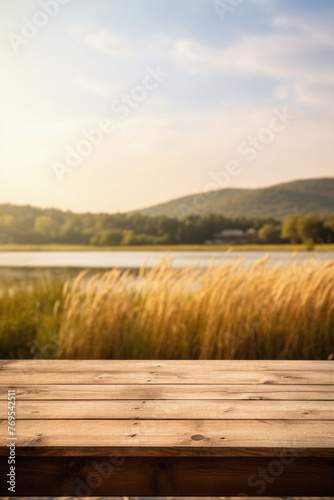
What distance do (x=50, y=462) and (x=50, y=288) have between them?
381cm

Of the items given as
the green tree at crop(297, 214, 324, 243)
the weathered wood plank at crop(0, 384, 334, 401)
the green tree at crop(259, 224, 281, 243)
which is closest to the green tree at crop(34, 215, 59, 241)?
the green tree at crop(259, 224, 281, 243)

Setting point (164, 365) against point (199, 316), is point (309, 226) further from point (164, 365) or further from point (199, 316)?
point (164, 365)

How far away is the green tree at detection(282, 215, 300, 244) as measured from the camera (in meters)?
5.72

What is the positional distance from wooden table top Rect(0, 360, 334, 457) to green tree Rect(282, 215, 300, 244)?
3.89 metres

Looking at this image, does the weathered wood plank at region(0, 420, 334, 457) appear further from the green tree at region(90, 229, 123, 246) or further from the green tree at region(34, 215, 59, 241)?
the green tree at region(34, 215, 59, 241)

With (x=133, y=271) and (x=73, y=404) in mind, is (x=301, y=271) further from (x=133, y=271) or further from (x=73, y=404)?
(x=73, y=404)

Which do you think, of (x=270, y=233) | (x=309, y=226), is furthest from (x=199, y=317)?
(x=309, y=226)

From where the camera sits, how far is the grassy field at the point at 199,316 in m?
3.04

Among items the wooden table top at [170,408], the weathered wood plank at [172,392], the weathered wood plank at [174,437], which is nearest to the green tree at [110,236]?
the wooden table top at [170,408]

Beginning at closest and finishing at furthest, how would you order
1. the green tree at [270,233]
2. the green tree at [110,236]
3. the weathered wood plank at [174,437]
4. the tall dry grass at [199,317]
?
the weathered wood plank at [174,437] < the tall dry grass at [199,317] < the green tree at [270,233] < the green tree at [110,236]

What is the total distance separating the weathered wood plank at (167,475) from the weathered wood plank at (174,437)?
0.14ft

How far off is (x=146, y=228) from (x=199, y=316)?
13.1ft

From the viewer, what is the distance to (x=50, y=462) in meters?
1.19

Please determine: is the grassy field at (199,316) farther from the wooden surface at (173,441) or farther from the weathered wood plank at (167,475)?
the weathered wood plank at (167,475)
